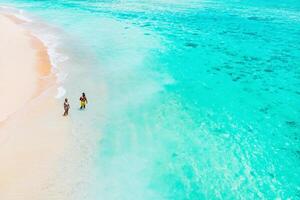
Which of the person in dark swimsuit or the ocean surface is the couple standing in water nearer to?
the person in dark swimsuit

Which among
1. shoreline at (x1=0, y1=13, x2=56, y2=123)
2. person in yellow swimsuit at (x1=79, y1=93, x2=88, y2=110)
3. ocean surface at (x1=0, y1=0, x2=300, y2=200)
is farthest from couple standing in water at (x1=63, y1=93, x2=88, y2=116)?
shoreline at (x1=0, y1=13, x2=56, y2=123)

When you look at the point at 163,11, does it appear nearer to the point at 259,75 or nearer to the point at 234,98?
the point at 259,75

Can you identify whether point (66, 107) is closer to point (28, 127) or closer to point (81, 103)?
point (81, 103)

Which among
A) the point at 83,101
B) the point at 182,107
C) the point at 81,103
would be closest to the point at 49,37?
the point at 81,103

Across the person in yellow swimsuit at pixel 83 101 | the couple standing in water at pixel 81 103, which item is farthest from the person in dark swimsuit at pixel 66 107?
the person in yellow swimsuit at pixel 83 101

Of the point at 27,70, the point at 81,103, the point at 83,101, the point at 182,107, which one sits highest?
the point at 83,101

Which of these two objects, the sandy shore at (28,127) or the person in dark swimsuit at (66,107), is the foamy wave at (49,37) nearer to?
the sandy shore at (28,127)
